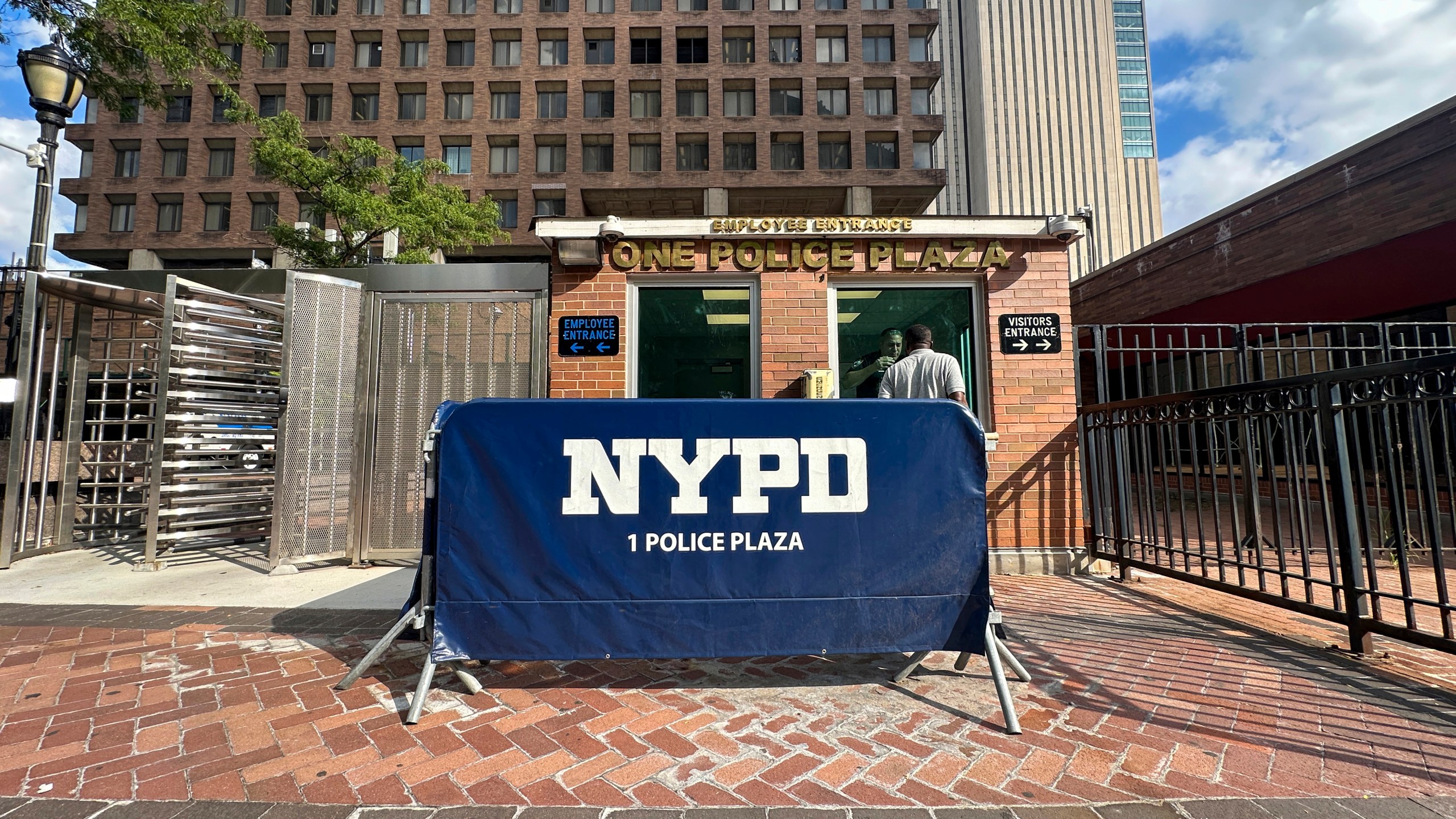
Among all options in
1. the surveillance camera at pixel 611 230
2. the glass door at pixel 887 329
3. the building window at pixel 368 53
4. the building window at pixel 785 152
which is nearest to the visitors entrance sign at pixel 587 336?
the surveillance camera at pixel 611 230

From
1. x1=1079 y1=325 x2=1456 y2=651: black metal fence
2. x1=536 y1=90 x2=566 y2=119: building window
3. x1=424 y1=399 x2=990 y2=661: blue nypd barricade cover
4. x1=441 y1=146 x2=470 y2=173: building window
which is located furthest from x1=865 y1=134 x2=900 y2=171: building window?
x1=424 y1=399 x2=990 y2=661: blue nypd barricade cover

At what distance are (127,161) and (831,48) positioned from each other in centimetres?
4006

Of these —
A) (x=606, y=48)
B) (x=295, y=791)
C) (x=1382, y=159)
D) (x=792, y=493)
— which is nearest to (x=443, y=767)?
(x=295, y=791)

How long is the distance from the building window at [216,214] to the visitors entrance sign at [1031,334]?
134ft

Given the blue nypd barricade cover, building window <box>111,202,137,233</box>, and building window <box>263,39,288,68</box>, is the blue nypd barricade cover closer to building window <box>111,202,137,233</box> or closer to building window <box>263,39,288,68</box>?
building window <box>263,39,288,68</box>

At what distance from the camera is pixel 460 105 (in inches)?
1278

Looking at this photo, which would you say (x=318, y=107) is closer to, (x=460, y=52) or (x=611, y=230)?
(x=460, y=52)

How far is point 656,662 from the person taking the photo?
344 centimetres

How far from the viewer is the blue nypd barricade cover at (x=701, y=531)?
111 inches

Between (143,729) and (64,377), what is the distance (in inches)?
312

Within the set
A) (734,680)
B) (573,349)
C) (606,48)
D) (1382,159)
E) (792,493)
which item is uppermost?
(606,48)

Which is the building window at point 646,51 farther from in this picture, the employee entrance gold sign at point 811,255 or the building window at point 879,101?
the employee entrance gold sign at point 811,255

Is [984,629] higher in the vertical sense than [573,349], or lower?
lower

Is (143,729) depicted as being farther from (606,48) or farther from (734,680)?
(606,48)
